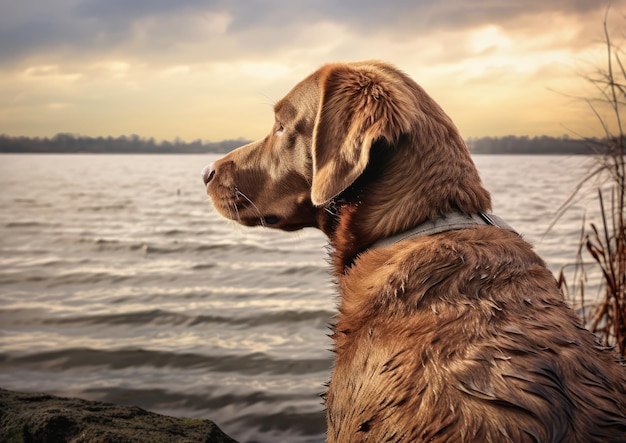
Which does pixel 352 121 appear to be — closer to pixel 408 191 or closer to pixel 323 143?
pixel 323 143

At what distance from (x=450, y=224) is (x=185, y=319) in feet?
27.0

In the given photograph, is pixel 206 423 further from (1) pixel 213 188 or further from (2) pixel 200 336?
(2) pixel 200 336

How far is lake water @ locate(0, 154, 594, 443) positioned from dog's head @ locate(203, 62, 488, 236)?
32cm

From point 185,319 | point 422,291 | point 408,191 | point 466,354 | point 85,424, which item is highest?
point 408,191

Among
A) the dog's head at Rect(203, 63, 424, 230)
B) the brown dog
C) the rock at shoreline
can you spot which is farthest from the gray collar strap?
the rock at shoreline

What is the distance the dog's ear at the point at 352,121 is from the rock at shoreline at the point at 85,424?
6.22ft

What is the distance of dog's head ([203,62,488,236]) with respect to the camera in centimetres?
322

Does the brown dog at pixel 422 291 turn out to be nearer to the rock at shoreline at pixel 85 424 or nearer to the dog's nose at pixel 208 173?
the dog's nose at pixel 208 173

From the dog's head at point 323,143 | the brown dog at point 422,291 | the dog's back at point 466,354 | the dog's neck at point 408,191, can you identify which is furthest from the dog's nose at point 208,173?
the dog's back at point 466,354

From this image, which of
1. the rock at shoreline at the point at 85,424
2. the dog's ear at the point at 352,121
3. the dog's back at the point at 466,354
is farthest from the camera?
the rock at shoreline at the point at 85,424

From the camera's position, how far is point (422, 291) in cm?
277

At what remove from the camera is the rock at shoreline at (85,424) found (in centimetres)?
395

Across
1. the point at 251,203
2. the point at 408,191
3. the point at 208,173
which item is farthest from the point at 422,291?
the point at 208,173

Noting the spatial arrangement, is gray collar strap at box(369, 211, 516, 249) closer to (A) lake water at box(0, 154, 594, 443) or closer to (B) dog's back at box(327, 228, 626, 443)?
(B) dog's back at box(327, 228, 626, 443)
